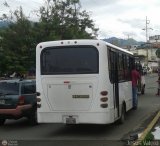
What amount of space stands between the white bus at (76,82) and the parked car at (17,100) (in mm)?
1776

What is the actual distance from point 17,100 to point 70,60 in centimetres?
273

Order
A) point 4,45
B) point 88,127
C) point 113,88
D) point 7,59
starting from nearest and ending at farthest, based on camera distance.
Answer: point 113,88, point 88,127, point 7,59, point 4,45

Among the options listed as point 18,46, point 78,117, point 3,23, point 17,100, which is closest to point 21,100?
point 17,100

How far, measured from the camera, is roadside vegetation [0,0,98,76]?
39375 millimetres

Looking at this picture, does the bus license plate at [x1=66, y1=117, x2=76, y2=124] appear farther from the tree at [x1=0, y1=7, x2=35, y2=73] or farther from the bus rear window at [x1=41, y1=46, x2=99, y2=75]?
the tree at [x1=0, y1=7, x2=35, y2=73]

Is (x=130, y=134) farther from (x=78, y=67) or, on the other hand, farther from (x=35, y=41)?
(x=35, y=41)

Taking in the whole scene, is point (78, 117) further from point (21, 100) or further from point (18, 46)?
point (18, 46)

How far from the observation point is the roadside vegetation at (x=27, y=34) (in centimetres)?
3938

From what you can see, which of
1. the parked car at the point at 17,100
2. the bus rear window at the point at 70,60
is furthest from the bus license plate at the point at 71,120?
the parked car at the point at 17,100

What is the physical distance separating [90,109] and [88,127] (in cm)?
215

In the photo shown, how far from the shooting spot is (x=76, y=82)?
13.4 metres

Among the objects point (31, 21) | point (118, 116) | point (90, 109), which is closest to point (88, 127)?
point (118, 116)

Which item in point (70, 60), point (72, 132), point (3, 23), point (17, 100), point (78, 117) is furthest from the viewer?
point (3, 23)

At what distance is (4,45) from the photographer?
136 ft
